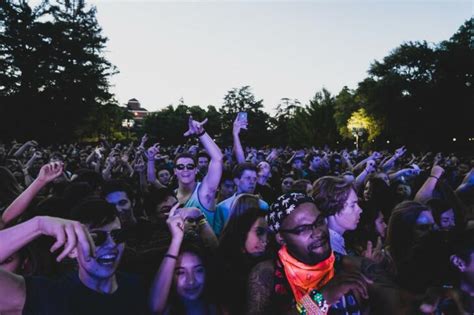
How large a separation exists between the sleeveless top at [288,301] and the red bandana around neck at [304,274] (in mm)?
35

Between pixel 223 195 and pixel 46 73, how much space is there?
3770 centimetres

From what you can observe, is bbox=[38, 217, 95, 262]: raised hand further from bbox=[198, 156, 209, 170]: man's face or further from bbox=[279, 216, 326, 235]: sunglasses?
bbox=[198, 156, 209, 170]: man's face

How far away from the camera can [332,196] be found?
3.32 m

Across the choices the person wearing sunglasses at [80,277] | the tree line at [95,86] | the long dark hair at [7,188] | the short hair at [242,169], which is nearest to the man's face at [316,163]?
the short hair at [242,169]

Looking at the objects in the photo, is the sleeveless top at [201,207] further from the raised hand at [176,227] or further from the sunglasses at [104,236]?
the raised hand at [176,227]

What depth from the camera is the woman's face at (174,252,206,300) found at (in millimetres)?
2707

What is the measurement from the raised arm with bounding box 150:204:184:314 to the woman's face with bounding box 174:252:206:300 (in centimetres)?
17

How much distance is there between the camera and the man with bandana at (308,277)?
2.24 metres

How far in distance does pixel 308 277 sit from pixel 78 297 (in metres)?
1.42

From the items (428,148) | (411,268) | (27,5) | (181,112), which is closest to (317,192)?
(411,268)

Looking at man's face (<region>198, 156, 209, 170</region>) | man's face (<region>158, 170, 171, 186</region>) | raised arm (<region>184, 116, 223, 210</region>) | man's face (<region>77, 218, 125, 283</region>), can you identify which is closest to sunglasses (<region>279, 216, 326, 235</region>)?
man's face (<region>77, 218, 125, 283</region>)

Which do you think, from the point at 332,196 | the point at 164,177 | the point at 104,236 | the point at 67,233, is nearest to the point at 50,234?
the point at 67,233

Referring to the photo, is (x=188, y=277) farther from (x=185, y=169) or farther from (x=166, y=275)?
(x=185, y=169)

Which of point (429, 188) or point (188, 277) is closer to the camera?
point (188, 277)
